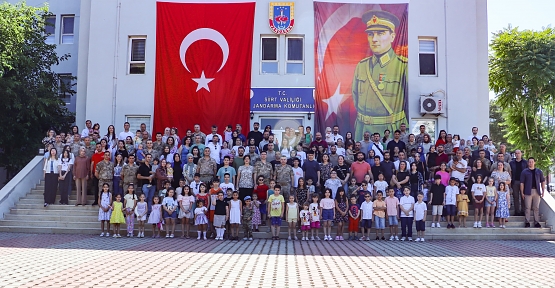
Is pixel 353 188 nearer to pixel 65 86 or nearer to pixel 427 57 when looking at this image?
pixel 427 57

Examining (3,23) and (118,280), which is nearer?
(118,280)

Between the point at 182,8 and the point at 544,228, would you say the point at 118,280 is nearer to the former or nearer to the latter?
the point at 544,228

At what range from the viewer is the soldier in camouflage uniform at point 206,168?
1410cm

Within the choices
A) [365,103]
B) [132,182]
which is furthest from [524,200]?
[132,182]

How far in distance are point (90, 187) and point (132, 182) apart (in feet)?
7.60

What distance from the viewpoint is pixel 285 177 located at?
542 inches

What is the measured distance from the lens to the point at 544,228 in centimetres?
1411

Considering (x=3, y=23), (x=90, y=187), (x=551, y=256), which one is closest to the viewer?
(x=551, y=256)

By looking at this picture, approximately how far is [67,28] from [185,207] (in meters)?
16.4

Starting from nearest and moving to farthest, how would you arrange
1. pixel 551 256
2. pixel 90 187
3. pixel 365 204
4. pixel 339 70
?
1. pixel 551 256
2. pixel 365 204
3. pixel 90 187
4. pixel 339 70

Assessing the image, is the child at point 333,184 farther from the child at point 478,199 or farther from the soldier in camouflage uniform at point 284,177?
the child at point 478,199

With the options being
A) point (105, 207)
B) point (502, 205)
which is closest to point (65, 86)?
point (105, 207)

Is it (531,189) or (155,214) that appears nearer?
(155,214)

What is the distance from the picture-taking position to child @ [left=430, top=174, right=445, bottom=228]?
13656 mm
